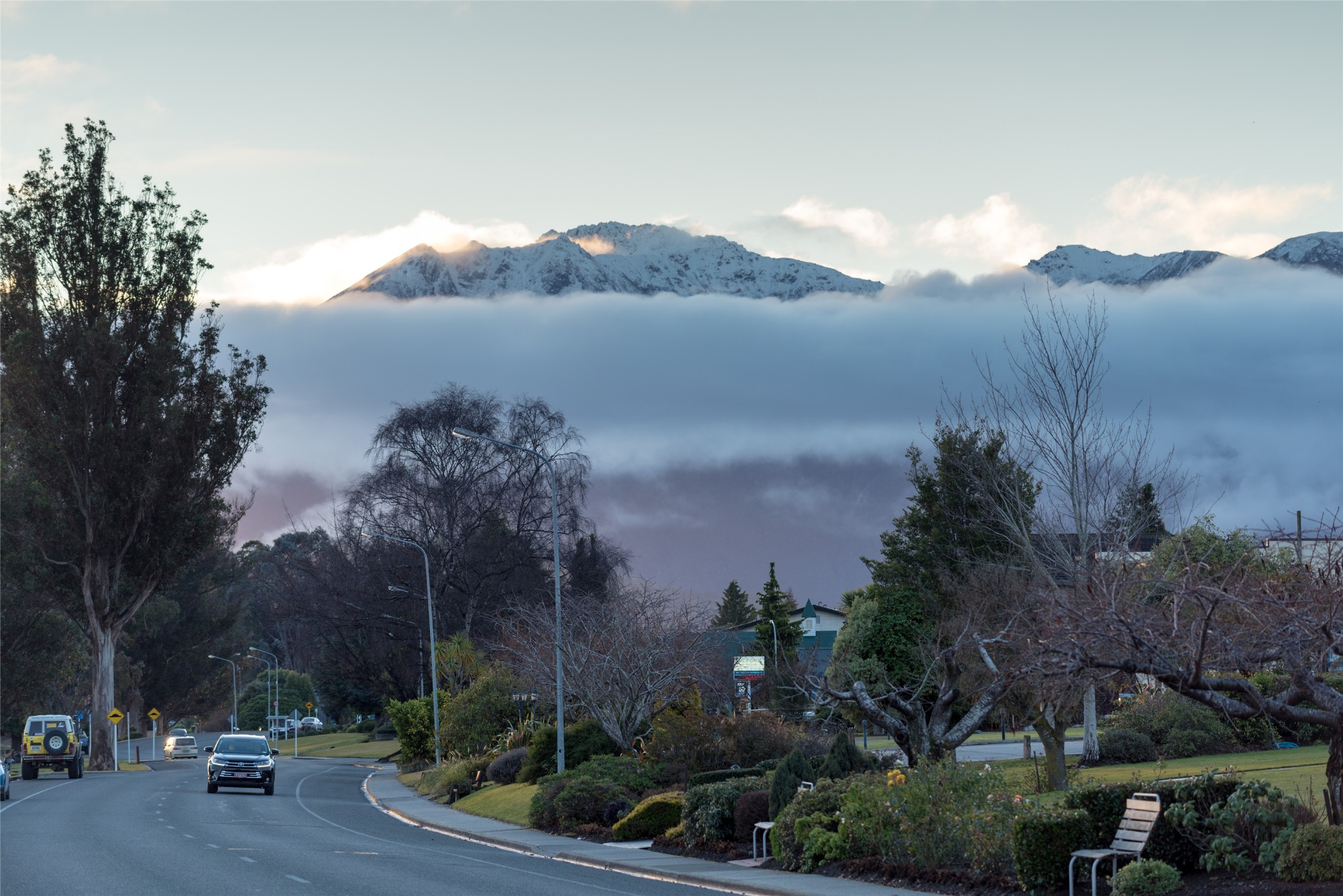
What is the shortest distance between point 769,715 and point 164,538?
3792 centimetres

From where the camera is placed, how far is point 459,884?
19.3 m

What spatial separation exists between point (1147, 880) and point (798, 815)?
301 inches

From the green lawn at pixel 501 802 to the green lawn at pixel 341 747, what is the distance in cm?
4096

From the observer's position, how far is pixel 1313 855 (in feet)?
44.9

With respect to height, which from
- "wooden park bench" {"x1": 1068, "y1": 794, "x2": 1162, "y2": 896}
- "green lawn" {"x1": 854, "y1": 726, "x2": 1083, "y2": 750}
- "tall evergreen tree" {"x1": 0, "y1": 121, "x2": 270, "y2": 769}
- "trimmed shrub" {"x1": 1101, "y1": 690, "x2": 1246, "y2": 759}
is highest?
"tall evergreen tree" {"x1": 0, "y1": 121, "x2": 270, "y2": 769}

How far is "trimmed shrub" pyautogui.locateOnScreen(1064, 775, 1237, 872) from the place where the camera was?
51.8ft

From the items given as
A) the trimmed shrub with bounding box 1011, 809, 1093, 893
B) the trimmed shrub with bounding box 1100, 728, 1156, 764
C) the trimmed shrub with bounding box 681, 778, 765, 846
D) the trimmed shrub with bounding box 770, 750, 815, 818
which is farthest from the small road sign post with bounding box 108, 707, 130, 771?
the trimmed shrub with bounding box 1011, 809, 1093, 893

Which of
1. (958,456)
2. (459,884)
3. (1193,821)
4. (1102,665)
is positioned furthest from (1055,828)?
(958,456)

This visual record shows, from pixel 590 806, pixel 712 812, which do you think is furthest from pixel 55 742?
pixel 712 812

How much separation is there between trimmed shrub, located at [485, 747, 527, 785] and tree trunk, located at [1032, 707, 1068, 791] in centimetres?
1649

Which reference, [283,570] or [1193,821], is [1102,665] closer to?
[1193,821]

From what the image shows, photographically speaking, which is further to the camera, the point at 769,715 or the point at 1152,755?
the point at 1152,755

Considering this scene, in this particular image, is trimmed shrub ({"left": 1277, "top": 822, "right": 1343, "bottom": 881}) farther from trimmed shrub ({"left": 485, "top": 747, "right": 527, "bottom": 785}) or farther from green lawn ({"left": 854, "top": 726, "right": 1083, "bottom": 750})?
green lawn ({"left": 854, "top": 726, "right": 1083, "bottom": 750})

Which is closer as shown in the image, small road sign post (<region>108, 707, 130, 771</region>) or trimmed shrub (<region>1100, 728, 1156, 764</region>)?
trimmed shrub (<region>1100, 728, 1156, 764</region>)
